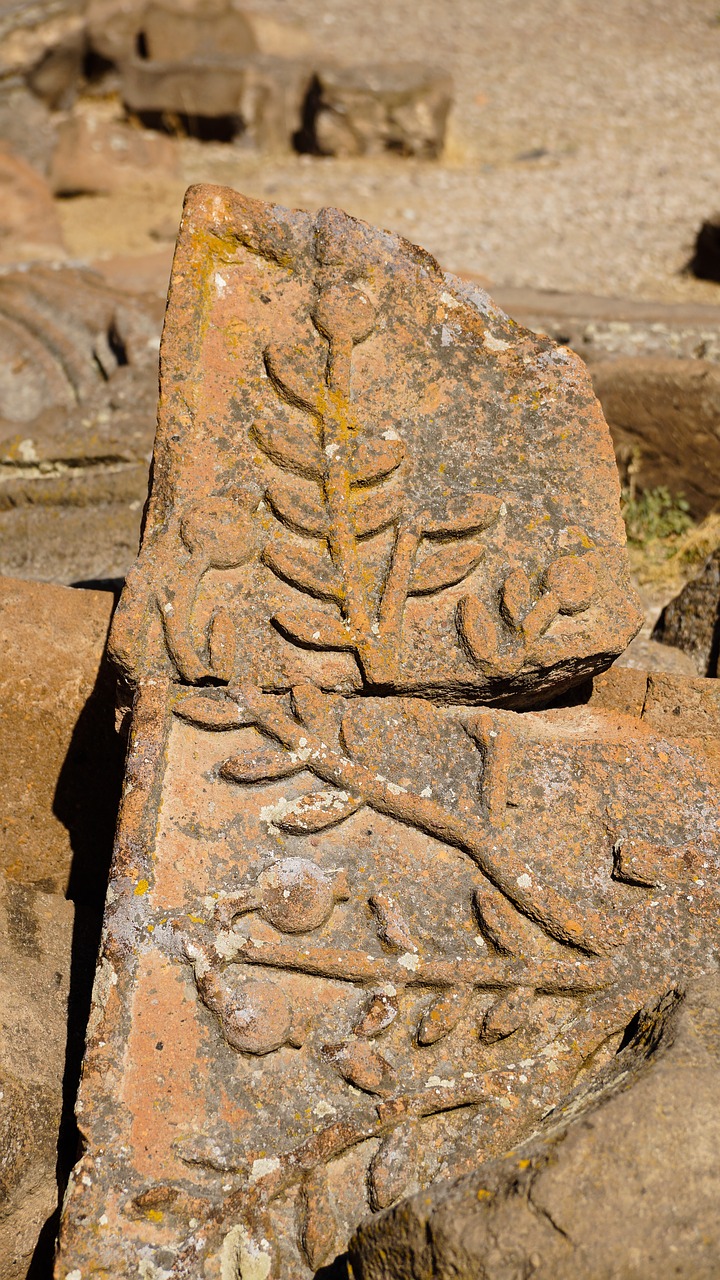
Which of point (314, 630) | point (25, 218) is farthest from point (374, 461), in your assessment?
point (25, 218)

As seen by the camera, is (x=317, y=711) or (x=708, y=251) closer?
(x=317, y=711)

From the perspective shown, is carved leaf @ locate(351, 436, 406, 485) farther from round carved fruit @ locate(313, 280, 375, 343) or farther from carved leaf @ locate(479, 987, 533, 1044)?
carved leaf @ locate(479, 987, 533, 1044)

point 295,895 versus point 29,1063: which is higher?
point 295,895

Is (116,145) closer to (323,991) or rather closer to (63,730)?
(63,730)

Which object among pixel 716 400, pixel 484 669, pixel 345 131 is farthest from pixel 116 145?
pixel 484 669

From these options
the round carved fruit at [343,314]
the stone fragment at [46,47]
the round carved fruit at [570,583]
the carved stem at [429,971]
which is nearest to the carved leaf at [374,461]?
the round carved fruit at [343,314]

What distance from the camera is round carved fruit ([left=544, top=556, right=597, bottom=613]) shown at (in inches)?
88.0

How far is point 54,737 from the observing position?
283cm

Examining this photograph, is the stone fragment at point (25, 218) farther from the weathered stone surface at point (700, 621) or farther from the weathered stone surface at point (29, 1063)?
the weathered stone surface at point (29, 1063)

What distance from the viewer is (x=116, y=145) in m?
8.91

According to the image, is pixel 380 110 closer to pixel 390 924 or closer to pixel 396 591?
pixel 396 591

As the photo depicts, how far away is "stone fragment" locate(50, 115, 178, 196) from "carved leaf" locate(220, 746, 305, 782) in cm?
777

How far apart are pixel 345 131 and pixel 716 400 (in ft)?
22.3

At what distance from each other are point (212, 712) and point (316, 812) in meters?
0.28
